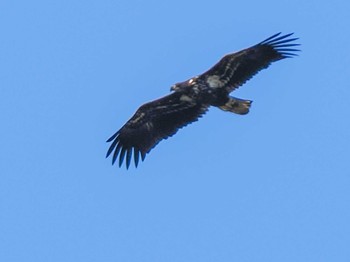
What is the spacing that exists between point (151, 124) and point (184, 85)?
165cm

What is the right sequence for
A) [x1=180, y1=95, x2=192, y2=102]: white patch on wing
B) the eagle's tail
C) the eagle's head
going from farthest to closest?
[x1=180, y1=95, x2=192, y2=102]: white patch on wing < the eagle's head < the eagle's tail

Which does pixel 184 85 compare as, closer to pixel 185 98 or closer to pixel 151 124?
pixel 185 98

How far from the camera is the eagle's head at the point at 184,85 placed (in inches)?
1220

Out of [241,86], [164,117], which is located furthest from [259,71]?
[164,117]

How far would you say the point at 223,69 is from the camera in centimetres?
3091

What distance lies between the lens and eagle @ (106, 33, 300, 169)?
101ft

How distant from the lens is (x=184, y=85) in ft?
102

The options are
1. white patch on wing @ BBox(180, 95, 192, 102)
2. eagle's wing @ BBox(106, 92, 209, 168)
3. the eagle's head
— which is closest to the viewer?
the eagle's head

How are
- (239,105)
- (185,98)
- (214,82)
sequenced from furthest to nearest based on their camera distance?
(185,98), (214,82), (239,105)

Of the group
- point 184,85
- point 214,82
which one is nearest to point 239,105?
point 214,82

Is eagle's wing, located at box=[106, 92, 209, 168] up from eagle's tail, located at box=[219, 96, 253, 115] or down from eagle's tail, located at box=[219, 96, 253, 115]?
up

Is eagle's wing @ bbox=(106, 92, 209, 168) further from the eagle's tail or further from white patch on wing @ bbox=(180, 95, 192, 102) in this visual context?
the eagle's tail

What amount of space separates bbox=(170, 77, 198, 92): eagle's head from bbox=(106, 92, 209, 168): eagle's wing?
34 cm

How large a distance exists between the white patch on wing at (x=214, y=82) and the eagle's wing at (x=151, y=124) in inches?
39.7
